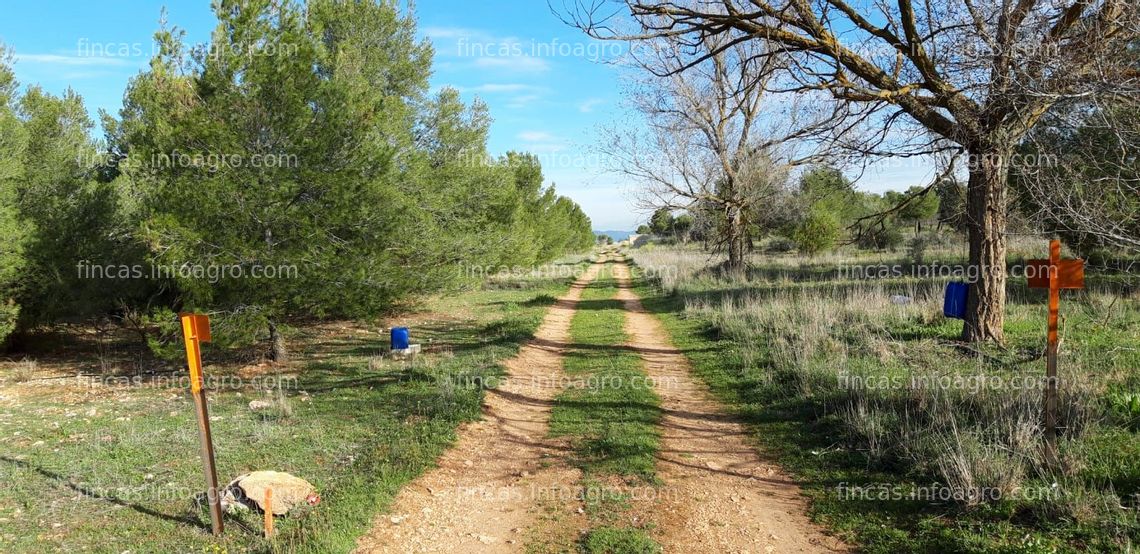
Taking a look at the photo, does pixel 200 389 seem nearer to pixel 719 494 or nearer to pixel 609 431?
pixel 609 431

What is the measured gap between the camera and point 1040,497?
421 centimetres

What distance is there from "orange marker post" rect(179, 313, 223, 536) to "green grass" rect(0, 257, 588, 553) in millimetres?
228

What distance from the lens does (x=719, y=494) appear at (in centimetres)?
514

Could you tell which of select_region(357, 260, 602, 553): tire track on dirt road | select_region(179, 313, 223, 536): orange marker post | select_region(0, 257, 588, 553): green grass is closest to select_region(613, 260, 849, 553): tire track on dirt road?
select_region(357, 260, 602, 553): tire track on dirt road

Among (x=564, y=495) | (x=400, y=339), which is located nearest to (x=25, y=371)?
(x=400, y=339)

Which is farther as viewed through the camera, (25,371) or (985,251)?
(25,371)

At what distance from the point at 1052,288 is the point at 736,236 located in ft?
54.2

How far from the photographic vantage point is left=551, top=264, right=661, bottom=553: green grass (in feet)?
14.9

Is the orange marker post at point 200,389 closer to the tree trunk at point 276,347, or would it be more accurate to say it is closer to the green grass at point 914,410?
the green grass at point 914,410

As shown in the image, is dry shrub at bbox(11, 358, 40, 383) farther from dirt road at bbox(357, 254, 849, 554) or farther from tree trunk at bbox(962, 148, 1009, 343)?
tree trunk at bbox(962, 148, 1009, 343)

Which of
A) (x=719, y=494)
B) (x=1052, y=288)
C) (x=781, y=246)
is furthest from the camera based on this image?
(x=781, y=246)

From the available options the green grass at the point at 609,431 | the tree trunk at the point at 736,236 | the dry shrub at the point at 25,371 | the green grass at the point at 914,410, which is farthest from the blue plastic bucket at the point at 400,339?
the tree trunk at the point at 736,236

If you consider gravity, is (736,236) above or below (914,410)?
above

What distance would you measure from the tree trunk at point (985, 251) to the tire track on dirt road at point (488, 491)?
6009 millimetres
